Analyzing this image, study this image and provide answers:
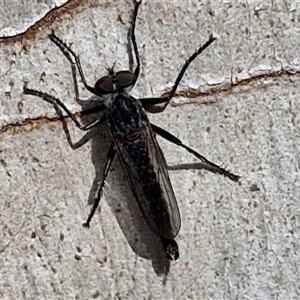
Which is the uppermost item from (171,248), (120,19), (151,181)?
(120,19)

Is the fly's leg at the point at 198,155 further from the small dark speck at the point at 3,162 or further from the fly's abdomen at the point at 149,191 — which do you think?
the small dark speck at the point at 3,162

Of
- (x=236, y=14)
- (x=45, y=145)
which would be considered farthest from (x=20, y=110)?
(x=236, y=14)

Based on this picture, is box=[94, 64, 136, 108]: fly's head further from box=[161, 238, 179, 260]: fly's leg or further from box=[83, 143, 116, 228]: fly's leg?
box=[161, 238, 179, 260]: fly's leg

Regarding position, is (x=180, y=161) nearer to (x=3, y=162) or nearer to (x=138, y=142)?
(x=138, y=142)

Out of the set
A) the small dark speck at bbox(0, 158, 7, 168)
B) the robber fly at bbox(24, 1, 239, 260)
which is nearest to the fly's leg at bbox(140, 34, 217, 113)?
the robber fly at bbox(24, 1, 239, 260)

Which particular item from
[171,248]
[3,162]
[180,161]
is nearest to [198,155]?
[180,161]

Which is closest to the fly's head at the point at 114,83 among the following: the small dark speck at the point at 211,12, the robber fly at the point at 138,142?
the robber fly at the point at 138,142
